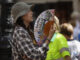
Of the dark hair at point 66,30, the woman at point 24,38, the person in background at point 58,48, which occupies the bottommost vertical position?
the person in background at point 58,48

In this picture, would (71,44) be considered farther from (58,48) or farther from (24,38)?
(24,38)

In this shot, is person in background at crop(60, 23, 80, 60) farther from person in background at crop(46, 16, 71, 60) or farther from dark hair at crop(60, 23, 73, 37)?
person in background at crop(46, 16, 71, 60)

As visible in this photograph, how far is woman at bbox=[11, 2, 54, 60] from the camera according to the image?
15.4ft

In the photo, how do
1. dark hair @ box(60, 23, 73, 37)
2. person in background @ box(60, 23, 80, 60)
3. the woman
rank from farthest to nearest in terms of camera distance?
dark hair @ box(60, 23, 73, 37)
person in background @ box(60, 23, 80, 60)
the woman

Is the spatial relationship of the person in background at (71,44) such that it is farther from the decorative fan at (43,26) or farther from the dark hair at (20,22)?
the dark hair at (20,22)

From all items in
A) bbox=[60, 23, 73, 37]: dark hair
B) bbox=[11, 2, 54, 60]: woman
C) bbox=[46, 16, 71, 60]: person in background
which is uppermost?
bbox=[11, 2, 54, 60]: woman

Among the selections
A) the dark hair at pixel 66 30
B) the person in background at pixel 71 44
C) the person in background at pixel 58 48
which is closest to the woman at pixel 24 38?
the person in background at pixel 58 48

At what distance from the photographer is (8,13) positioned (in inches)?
286

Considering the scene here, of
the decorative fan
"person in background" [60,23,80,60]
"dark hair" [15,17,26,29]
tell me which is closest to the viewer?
"dark hair" [15,17,26,29]

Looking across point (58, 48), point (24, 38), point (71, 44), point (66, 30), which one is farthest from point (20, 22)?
point (66, 30)

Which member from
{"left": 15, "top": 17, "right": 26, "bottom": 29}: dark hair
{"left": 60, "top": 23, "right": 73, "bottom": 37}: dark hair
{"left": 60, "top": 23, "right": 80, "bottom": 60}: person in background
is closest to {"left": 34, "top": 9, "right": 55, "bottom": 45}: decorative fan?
{"left": 15, "top": 17, "right": 26, "bottom": 29}: dark hair

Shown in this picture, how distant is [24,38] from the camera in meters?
4.73

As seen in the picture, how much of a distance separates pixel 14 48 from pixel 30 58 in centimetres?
29

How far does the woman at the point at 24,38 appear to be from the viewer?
4.68m
